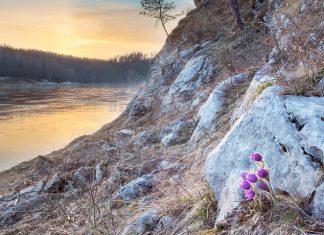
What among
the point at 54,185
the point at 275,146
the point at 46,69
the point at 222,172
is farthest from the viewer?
the point at 46,69

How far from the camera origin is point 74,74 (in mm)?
184125

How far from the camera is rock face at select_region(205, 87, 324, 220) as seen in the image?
12.3 feet

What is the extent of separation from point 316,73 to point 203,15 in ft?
77.1

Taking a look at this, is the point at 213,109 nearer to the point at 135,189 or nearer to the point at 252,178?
the point at 135,189

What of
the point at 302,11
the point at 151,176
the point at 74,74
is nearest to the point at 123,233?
Answer: the point at 151,176

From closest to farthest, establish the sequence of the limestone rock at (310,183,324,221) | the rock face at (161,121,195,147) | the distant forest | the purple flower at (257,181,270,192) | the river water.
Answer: the limestone rock at (310,183,324,221), the purple flower at (257,181,270,192), the rock face at (161,121,195,147), the river water, the distant forest

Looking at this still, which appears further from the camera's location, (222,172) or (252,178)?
(222,172)

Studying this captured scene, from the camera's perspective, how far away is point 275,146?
409 centimetres

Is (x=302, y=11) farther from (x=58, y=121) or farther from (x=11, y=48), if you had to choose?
(x=11, y=48)

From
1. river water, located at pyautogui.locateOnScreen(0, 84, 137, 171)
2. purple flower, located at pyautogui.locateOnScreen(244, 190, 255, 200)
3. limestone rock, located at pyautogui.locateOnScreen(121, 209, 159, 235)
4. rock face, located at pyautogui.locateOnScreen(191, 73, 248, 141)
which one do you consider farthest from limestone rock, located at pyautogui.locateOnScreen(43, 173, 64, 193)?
river water, located at pyautogui.locateOnScreen(0, 84, 137, 171)

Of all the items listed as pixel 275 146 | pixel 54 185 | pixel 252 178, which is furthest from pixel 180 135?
pixel 252 178

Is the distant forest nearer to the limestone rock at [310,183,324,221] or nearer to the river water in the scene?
the river water

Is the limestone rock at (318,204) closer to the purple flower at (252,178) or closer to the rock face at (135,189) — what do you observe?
the purple flower at (252,178)

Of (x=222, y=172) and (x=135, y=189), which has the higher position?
(x=222, y=172)
